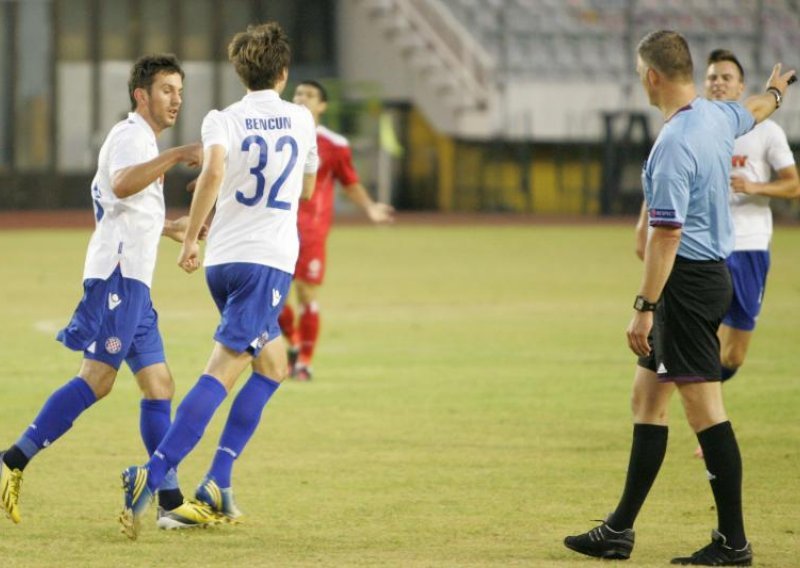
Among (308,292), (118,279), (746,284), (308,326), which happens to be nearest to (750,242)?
(746,284)

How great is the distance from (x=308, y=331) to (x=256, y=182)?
5.84 metres

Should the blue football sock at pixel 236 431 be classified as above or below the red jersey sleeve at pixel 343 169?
below

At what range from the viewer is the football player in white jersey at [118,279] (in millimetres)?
7402

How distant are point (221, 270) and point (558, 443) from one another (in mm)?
3180

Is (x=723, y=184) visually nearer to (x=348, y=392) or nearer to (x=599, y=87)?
(x=348, y=392)

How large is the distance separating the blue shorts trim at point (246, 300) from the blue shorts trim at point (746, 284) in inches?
147

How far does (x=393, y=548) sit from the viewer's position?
274 inches

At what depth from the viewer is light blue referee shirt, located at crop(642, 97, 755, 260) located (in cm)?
653

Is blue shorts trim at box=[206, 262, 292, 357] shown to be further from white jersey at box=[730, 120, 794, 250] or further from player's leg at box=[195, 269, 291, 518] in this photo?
white jersey at box=[730, 120, 794, 250]

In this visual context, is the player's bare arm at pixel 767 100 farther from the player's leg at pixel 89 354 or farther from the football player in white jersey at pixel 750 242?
the player's leg at pixel 89 354

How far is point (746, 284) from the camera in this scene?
10.2m

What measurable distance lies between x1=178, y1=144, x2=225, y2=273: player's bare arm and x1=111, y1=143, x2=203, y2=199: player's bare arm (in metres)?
0.13

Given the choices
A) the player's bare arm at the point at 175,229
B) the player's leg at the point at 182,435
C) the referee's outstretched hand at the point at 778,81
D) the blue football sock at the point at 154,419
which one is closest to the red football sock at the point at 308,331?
the player's bare arm at the point at 175,229

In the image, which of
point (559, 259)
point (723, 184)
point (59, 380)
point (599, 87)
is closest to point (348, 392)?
point (59, 380)
